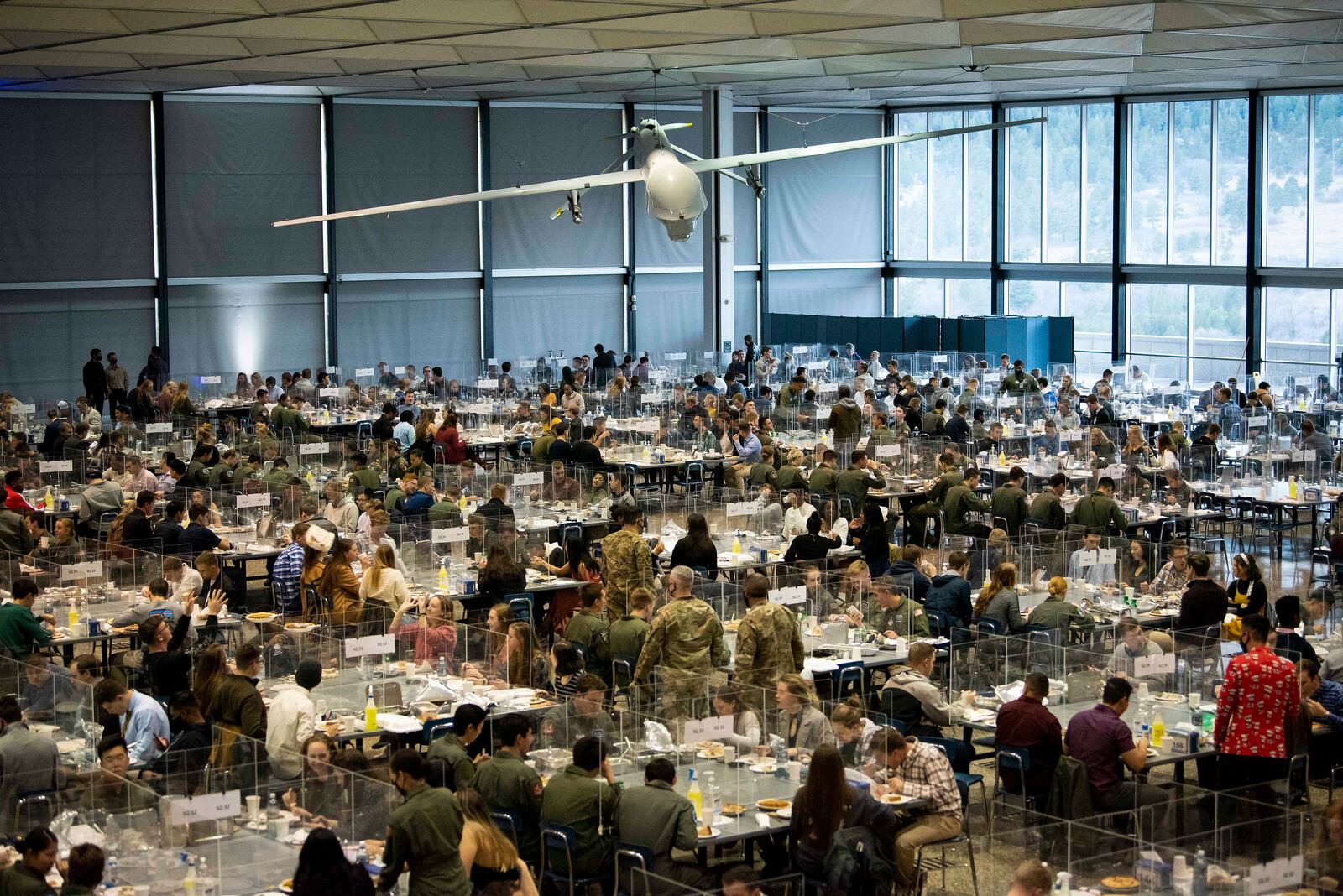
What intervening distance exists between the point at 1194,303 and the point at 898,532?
1734 centimetres

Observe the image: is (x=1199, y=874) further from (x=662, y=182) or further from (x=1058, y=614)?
(x=662, y=182)

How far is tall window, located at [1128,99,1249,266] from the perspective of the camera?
32531 millimetres

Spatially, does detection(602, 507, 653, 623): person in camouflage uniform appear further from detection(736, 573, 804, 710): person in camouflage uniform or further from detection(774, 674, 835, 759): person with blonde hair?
detection(774, 674, 835, 759): person with blonde hair

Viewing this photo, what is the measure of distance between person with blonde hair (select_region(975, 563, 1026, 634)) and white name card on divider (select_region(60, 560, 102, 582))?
7.53 m

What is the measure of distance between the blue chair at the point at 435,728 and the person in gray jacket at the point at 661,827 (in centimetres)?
232

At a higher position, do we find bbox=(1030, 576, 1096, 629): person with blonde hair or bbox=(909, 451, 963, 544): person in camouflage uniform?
bbox=(909, 451, 963, 544): person in camouflage uniform

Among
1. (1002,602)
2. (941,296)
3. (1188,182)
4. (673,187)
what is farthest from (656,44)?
(941,296)

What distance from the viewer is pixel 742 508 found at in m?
15.9

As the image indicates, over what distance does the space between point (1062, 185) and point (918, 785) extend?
29.1 m

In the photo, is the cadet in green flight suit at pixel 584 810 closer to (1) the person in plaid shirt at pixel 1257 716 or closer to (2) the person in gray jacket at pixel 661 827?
(2) the person in gray jacket at pixel 661 827

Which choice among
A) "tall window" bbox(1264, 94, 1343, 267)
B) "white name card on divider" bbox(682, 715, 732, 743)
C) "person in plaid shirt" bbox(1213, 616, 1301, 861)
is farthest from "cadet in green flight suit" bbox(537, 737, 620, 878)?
"tall window" bbox(1264, 94, 1343, 267)

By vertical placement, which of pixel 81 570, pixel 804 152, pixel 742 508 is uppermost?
pixel 804 152

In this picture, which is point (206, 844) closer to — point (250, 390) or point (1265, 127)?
point (250, 390)

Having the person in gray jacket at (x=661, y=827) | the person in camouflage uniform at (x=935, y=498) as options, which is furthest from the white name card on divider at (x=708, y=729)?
the person in camouflage uniform at (x=935, y=498)
